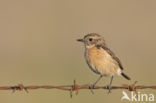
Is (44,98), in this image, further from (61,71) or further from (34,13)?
(34,13)

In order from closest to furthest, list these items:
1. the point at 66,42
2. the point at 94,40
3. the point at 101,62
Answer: the point at 101,62 < the point at 94,40 < the point at 66,42

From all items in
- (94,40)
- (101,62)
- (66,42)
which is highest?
(66,42)

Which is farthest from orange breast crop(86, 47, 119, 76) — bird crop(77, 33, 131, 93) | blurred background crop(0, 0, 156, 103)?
blurred background crop(0, 0, 156, 103)

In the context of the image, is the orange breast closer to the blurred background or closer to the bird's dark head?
the bird's dark head

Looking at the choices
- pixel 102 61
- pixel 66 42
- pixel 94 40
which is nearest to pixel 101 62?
pixel 102 61

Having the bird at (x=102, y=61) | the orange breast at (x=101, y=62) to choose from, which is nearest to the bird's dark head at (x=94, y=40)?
the bird at (x=102, y=61)

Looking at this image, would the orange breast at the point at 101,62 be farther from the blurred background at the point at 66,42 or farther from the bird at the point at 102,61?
the blurred background at the point at 66,42

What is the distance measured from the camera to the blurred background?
1808 centimetres

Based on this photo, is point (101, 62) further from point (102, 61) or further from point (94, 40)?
point (94, 40)

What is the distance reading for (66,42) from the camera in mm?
26469

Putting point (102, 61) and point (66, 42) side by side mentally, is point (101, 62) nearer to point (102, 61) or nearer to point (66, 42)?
point (102, 61)

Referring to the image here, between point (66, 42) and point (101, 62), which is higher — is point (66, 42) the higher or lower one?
the higher one

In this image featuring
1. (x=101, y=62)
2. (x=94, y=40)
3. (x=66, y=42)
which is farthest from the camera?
(x=66, y=42)

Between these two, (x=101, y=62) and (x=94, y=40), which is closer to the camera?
(x=101, y=62)
